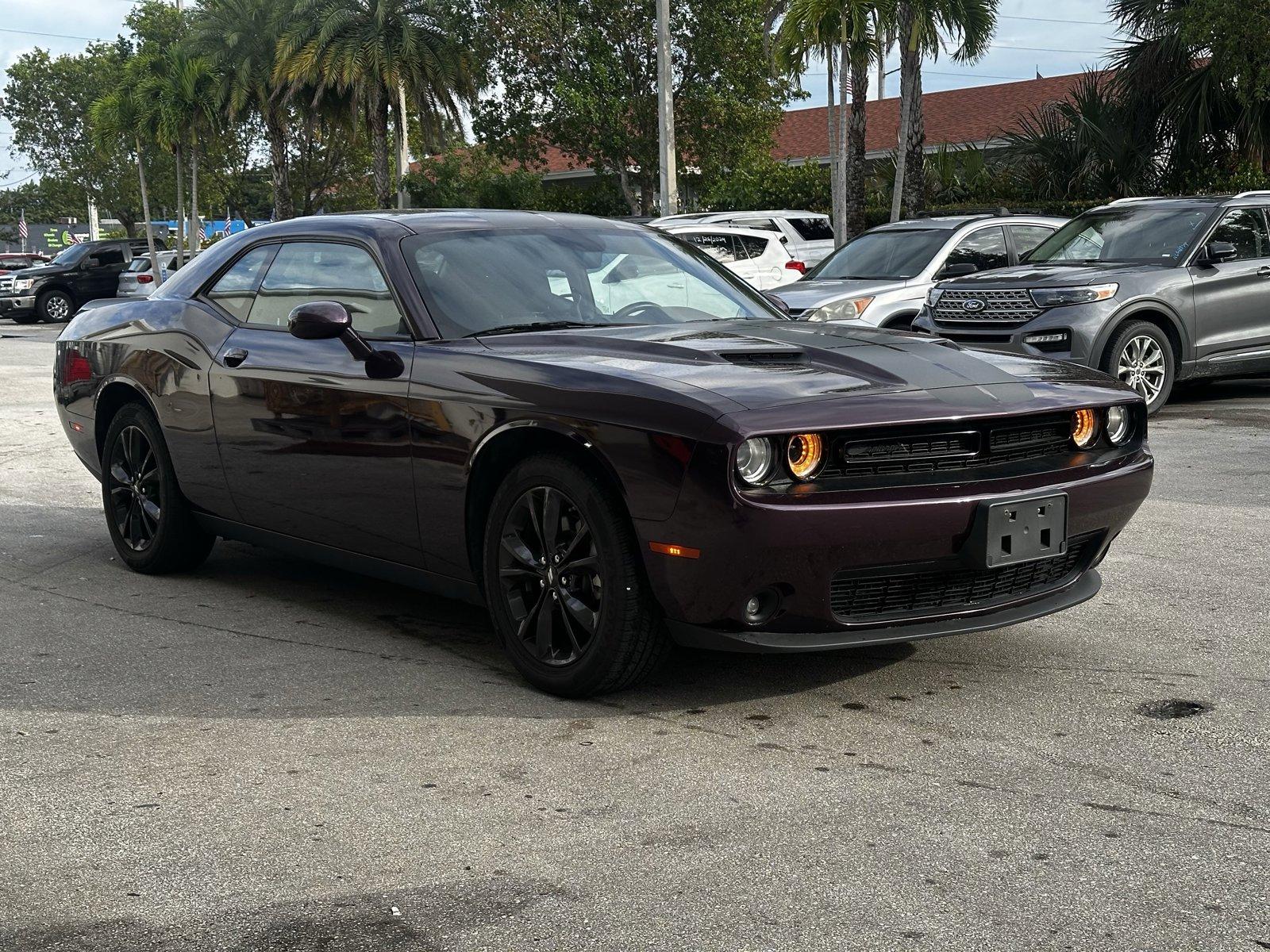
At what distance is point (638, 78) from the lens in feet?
116

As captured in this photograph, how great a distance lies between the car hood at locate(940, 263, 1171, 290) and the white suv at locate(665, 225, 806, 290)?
608cm

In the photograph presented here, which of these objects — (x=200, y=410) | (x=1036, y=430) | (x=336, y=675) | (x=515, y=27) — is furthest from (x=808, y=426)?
(x=515, y=27)

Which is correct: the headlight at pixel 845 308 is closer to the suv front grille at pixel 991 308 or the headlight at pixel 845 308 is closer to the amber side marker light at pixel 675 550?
the suv front grille at pixel 991 308

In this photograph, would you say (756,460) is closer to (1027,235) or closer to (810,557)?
(810,557)

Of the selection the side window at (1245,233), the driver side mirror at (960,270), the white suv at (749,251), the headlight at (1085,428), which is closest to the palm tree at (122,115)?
the white suv at (749,251)

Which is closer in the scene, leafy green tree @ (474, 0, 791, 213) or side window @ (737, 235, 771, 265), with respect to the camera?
side window @ (737, 235, 771, 265)

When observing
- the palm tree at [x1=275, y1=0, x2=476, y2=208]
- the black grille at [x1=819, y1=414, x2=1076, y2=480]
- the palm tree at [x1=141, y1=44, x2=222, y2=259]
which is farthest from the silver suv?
the palm tree at [x1=141, y1=44, x2=222, y2=259]

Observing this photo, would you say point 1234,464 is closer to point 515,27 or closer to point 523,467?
point 523,467

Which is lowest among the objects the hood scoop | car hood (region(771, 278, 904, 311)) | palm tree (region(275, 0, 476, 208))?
the hood scoop

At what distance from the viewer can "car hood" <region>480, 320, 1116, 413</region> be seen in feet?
14.1

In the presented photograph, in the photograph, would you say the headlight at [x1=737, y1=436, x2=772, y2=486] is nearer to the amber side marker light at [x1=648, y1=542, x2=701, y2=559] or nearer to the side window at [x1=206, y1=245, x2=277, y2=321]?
the amber side marker light at [x1=648, y1=542, x2=701, y2=559]

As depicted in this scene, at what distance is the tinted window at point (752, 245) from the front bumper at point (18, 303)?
805 inches

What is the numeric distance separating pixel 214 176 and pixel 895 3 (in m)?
49.7

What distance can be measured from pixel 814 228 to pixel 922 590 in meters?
19.8
